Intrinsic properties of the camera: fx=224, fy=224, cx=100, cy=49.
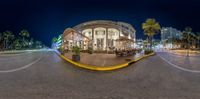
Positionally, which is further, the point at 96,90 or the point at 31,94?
the point at 96,90

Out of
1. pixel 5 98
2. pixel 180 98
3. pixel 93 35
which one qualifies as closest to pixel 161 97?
pixel 180 98

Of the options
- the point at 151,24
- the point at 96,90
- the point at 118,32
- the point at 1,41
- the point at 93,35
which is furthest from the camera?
the point at 1,41

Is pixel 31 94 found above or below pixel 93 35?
below

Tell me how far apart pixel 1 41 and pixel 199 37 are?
106553mm

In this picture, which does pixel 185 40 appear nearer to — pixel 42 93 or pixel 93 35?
pixel 93 35

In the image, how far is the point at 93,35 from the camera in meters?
69.4

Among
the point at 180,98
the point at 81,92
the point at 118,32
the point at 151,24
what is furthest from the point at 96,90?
the point at 118,32

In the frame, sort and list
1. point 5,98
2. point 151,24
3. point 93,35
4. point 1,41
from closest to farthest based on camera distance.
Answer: point 5,98 → point 151,24 → point 93,35 → point 1,41

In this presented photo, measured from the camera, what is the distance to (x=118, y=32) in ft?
244

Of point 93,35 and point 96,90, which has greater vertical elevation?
point 93,35

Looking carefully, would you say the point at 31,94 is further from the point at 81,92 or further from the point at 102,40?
the point at 102,40

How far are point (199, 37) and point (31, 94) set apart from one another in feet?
439

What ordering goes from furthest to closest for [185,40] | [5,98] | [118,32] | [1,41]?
[185,40] < [1,41] < [118,32] < [5,98]

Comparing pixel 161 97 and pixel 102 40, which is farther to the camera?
pixel 102 40
